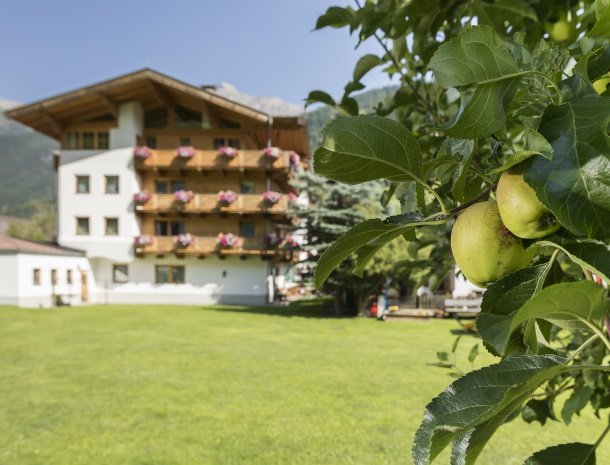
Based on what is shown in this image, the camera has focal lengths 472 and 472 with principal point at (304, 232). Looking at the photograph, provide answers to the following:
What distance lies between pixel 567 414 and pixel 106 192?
27.9 meters

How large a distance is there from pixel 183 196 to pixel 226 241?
Result: 339 centimetres

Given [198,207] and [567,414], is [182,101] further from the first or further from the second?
[567,414]

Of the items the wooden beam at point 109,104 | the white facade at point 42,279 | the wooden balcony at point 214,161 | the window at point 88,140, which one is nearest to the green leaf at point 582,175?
the wooden balcony at point 214,161

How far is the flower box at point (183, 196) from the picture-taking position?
25.7 meters

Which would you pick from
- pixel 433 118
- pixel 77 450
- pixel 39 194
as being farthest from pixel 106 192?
pixel 39 194

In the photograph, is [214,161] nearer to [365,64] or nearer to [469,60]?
[365,64]

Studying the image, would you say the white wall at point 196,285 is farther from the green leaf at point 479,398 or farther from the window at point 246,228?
the green leaf at point 479,398

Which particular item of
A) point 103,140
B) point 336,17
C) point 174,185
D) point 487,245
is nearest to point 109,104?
point 103,140

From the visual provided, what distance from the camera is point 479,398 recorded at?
510 mm

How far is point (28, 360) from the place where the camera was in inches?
458

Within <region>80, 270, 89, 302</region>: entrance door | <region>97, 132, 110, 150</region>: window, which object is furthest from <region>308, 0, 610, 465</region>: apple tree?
<region>80, 270, 89, 302</region>: entrance door

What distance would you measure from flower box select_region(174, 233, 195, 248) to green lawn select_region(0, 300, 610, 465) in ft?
32.8

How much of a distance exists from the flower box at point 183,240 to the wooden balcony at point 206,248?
0.49 feet

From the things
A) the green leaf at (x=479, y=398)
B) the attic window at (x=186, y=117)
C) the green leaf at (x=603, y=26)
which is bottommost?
the green leaf at (x=479, y=398)
